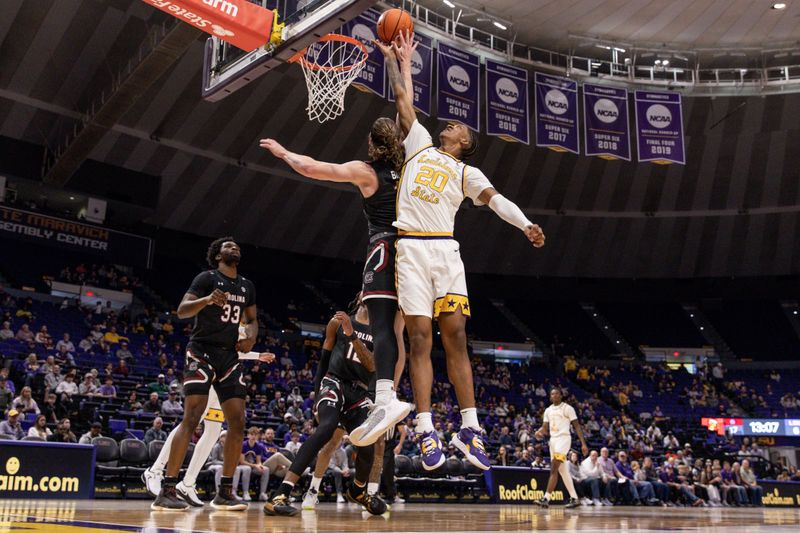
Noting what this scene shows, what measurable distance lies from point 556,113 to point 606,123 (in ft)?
5.03

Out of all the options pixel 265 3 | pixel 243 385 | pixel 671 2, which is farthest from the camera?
pixel 671 2

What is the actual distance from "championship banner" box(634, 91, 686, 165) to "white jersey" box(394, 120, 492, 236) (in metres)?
17.7

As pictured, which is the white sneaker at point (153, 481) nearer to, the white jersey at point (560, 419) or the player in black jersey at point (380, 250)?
the player in black jersey at point (380, 250)

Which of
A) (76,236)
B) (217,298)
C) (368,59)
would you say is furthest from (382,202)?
(76,236)

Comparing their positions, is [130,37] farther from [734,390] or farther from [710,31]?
[734,390]

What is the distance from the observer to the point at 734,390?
33031 mm

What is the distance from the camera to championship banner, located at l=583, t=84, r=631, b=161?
21.4 m

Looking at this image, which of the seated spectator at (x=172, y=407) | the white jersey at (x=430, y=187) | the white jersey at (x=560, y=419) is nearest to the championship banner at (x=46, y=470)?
the seated spectator at (x=172, y=407)

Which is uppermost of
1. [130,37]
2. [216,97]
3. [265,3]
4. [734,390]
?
[130,37]

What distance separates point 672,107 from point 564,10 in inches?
166

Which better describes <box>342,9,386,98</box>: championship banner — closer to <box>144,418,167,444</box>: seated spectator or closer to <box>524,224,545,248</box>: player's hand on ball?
<box>144,418,167,444</box>: seated spectator

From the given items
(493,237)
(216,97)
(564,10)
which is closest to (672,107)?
(564,10)

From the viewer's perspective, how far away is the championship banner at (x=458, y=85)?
19500mm

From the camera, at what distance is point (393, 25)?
17.6 ft
